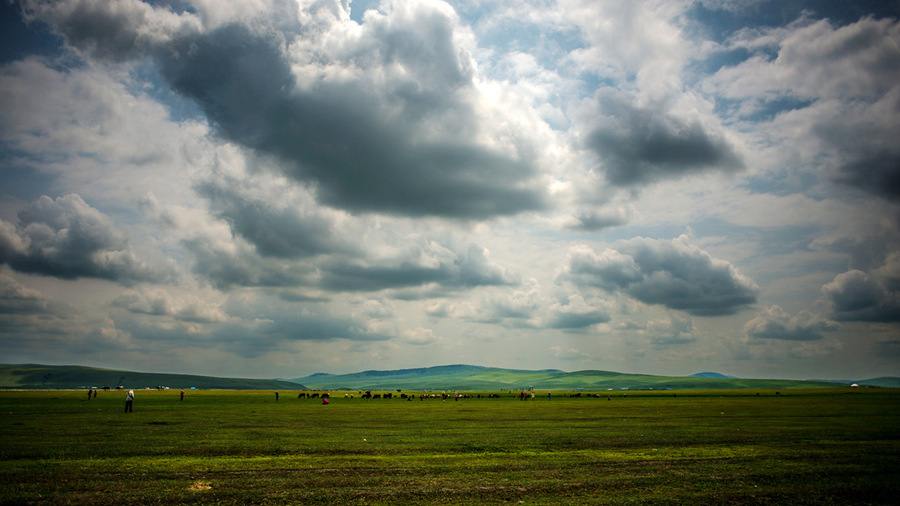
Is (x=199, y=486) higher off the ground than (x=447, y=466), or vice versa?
(x=199, y=486)

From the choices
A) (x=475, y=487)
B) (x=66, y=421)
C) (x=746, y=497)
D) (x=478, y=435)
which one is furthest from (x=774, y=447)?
(x=66, y=421)

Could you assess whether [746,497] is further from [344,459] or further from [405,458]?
[344,459]

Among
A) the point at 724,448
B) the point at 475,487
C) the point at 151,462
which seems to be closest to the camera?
the point at 475,487

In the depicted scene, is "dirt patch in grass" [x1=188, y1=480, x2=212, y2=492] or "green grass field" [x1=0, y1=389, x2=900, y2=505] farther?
"dirt patch in grass" [x1=188, y1=480, x2=212, y2=492]

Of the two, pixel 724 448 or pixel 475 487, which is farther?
pixel 724 448

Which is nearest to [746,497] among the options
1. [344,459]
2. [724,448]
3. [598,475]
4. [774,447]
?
[598,475]

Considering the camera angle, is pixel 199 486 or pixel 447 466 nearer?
pixel 199 486

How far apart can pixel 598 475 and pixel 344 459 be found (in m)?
10.6

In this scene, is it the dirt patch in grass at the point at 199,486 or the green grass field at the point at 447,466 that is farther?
the dirt patch in grass at the point at 199,486

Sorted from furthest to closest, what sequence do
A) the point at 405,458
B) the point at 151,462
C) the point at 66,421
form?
the point at 66,421, the point at 405,458, the point at 151,462

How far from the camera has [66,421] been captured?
3684cm

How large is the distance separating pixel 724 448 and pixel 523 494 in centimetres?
1499

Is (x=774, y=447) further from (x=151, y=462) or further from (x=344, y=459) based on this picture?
(x=151, y=462)

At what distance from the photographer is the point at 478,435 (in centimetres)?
2961
